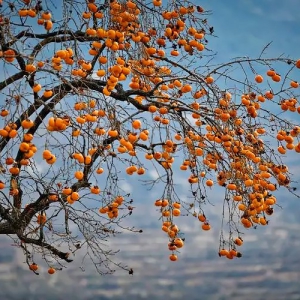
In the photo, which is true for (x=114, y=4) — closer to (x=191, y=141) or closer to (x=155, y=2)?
(x=155, y=2)

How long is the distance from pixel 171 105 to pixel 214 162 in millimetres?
495

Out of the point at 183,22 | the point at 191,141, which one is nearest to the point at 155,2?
the point at 183,22

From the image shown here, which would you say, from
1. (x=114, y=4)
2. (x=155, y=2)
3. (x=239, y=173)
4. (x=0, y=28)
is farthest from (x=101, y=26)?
(x=239, y=173)

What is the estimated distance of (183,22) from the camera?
11.6 feet

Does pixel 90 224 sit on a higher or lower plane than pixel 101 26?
lower

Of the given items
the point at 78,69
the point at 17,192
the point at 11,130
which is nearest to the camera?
the point at 11,130

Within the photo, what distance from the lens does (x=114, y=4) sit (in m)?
3.38

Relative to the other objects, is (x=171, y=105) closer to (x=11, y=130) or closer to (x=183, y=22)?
(x=183, y=22)

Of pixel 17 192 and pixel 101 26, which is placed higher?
pixel 101 26

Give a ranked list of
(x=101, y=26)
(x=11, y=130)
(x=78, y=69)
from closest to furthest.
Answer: (x=11, y=130), (x=78, y=69), (x=101, y=26)

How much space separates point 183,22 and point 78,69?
2.61 feet

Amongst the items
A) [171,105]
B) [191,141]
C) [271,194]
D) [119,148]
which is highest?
[171,105]

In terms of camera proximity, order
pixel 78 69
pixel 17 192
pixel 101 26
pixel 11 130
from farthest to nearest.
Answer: pixel 17 192
pixel 101 26
pixel 78 69
pixel 11 130

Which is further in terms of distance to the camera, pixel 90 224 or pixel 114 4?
pixel 90 224
